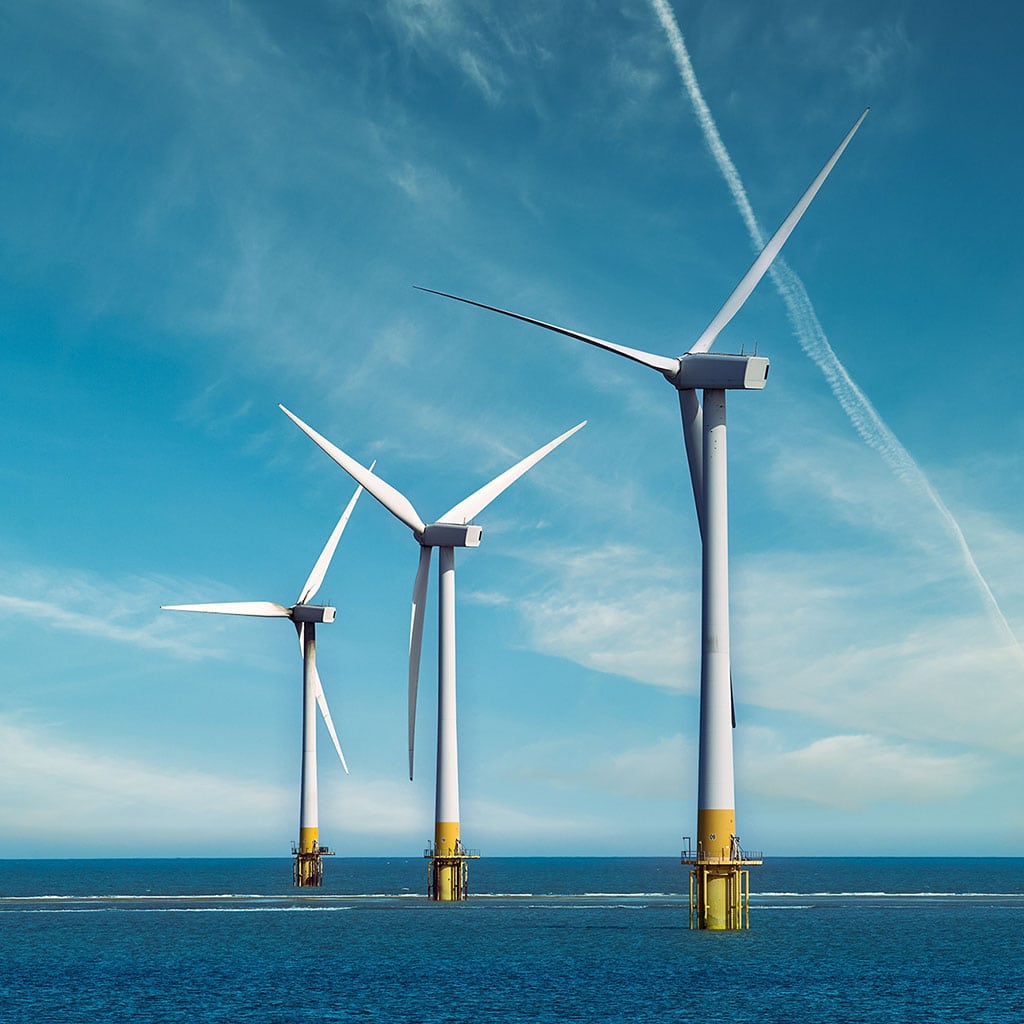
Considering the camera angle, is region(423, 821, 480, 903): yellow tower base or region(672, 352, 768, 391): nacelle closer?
region(672, 352, 768, 391): nacelle

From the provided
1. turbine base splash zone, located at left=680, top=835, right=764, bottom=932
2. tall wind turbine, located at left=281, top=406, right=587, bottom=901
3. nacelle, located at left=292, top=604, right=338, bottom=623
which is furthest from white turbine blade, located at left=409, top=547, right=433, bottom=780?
nacelle, located at left=292, top=604, right=338, bottom=623

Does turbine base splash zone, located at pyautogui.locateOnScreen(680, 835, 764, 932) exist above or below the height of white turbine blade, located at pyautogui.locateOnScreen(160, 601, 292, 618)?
below

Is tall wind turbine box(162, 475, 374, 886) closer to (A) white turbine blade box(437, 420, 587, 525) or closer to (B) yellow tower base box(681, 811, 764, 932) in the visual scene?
(A) white turbine blade box(437, 420, 587, 525)

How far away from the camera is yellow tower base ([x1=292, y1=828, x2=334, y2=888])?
600 ft

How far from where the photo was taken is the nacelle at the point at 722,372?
93.1 m

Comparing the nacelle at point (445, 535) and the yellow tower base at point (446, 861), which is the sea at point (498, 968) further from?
the nacelle at point (445, 535)

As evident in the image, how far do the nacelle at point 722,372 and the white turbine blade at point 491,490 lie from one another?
3611cm

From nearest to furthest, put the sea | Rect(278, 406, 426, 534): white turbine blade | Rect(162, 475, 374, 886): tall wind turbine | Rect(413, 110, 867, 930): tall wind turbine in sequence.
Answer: the sea
Rect(413, 110, 867, 930): tall wind turbine
Rect(278, 406, 426, 534): white turbine blade
Rect(162, 475, 374, 886): tall wind turbine

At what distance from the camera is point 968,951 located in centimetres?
11269

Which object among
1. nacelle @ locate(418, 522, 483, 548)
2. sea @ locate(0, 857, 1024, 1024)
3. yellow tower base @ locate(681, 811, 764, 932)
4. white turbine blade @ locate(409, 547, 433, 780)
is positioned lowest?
sea @ locate(0, 857, 1024, 1024)

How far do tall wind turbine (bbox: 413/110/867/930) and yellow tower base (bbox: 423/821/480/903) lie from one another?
42.7m

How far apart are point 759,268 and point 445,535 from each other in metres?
49.3

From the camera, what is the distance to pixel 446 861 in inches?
5502

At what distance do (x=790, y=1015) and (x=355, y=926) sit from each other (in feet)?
219
